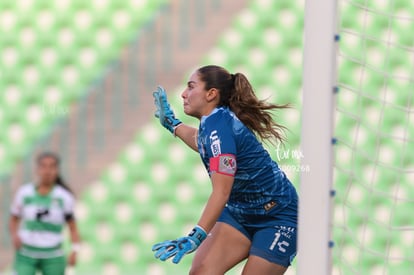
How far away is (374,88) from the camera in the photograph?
7727 mm

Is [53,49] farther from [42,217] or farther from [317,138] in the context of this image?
[317,138]

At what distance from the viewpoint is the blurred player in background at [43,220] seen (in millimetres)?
5375

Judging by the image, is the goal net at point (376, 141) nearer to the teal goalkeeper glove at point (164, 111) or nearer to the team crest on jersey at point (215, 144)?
the teal goalkeeper glove at point (164, 111)

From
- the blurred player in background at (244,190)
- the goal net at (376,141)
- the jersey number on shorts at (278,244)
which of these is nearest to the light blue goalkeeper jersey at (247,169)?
the blurred player in background at (244,190)

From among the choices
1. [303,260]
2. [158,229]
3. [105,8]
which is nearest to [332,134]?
[303,260]

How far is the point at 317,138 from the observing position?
10.2ft

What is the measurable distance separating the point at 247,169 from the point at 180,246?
1.51 feet

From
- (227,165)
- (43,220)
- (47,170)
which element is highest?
(227,165)

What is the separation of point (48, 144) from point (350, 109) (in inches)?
98.3

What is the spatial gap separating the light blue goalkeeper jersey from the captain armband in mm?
66

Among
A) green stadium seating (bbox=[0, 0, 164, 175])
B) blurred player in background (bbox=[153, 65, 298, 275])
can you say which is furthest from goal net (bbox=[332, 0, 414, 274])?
blurred player in background (bbox=[153, 65, 298, 275])

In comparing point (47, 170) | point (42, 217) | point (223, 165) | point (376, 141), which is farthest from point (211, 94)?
point (376, 141)

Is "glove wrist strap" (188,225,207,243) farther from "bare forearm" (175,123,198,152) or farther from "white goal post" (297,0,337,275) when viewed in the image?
"bare forearm" (175,123,198,152)

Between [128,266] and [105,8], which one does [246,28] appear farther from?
[128,266]
